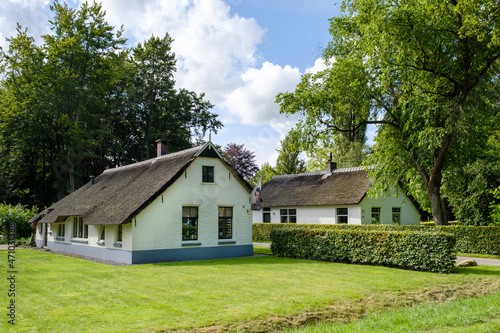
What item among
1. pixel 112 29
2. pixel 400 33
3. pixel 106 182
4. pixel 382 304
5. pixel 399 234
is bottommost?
pixel 382 304

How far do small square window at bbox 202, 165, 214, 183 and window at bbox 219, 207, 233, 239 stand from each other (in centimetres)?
159

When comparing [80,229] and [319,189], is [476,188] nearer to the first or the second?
[319,189]

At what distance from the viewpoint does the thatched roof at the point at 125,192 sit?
17656mm

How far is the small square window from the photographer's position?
19797 millimetres

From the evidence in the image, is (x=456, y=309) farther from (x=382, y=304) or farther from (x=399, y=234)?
(x=399, y=234)

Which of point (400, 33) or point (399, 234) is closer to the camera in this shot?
point (399, 234)

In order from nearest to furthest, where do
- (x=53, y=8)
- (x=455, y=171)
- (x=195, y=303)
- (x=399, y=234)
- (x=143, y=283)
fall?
1. (x=195, y=303)
2. (x=143, y=283)
3. (x=399, y=234)
4. (x=455, y=171)
5. (x=53, y=8)

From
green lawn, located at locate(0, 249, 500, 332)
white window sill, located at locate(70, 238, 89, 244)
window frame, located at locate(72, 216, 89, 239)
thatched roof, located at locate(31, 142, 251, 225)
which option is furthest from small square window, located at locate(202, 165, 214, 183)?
window frame, located at locate(72, 216, 89, 239)

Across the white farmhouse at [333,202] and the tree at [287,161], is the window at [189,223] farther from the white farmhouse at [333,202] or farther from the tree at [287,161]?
the tree at [287,161]

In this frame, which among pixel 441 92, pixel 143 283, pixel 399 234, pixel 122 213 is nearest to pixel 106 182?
pixel 122 213

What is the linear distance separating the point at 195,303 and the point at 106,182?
18.2 metres

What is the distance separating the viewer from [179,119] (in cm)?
4291

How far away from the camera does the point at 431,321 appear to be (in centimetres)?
741

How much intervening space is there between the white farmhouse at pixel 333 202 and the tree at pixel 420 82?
5900 millimetres
